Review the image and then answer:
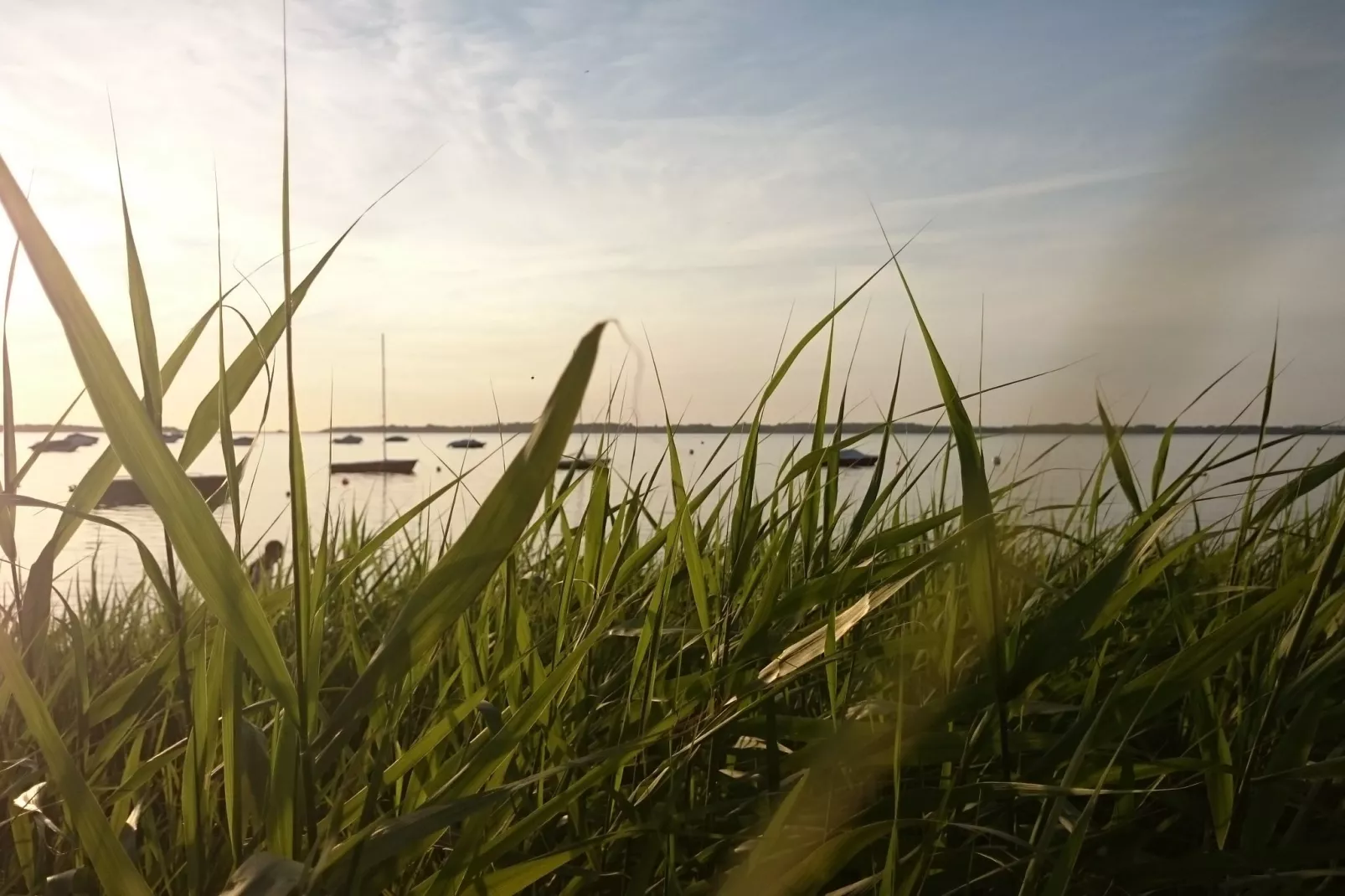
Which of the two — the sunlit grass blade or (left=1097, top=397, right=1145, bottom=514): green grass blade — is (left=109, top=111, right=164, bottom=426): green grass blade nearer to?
the sunlit grass blade

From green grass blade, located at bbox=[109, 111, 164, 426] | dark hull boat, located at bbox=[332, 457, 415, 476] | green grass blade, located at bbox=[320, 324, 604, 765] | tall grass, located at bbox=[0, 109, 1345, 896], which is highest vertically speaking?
green grass blade, located at bbox=[109, 111, 164, 426]

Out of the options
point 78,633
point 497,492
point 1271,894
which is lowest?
point 1271,894

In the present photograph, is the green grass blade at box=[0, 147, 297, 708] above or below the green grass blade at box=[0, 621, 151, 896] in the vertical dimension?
above

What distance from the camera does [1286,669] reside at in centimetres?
88

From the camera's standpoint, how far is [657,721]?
1.11 meters

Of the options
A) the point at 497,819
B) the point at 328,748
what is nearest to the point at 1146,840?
the point at 497,819

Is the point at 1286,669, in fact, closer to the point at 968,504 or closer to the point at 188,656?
the point at 968,504

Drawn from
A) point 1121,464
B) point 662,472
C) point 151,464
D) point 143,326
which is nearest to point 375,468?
point 662,472

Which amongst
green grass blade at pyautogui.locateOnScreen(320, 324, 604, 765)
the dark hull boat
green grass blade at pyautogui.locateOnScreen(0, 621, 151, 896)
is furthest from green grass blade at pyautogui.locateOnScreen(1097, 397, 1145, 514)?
the dark hull boat

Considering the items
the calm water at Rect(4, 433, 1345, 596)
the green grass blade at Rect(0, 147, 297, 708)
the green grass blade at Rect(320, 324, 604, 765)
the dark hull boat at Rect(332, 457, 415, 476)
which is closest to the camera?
the green grass blade at Rect(320, 324, 604, 765)

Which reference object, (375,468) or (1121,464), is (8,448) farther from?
(375,468)

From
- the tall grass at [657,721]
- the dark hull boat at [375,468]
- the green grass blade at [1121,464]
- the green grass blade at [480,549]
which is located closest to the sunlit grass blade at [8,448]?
the tall grass at [657,721]

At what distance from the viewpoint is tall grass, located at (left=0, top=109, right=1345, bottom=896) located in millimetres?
658

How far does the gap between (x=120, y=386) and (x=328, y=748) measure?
0.29 m
